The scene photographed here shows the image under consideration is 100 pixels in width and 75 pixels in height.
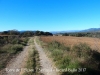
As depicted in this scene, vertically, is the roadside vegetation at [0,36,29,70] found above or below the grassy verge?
below

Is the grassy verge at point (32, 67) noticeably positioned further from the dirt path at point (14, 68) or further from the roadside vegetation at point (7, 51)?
the roadside vegetation at point (7, 51)

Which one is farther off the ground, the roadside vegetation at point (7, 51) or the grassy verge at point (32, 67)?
the grassy verge at point (32, 67)

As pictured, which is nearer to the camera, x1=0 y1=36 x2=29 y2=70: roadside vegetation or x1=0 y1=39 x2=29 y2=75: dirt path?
x1=0 y1=39 x2=29 y2=75: dirt path

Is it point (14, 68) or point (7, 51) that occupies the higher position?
point (14, 68)

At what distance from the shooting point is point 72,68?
9680 millimetres

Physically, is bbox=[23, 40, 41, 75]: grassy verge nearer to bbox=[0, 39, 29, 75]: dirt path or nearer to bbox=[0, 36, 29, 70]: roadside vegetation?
bbox=[0, 39, 29, 75]: dirt path

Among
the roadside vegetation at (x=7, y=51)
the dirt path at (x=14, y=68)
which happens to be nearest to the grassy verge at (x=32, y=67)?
the dirt path at (x=14, y=68)

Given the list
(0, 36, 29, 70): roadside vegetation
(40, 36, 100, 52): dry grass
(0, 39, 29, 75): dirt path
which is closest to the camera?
(0, 39, 29, 75): dirt path

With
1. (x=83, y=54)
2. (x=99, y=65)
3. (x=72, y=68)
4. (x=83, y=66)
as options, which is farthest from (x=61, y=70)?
(x=83, y=54)

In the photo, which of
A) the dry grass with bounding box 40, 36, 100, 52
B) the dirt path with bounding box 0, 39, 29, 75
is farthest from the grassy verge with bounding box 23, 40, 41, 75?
the dry grass with bounding box 40, 36, 100, 52

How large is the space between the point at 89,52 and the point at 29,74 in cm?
618

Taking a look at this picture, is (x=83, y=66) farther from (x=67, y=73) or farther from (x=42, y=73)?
(x=42, y=73)

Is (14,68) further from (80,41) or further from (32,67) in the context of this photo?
(80,41)

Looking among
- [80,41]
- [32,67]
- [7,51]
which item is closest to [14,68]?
[32,67]
